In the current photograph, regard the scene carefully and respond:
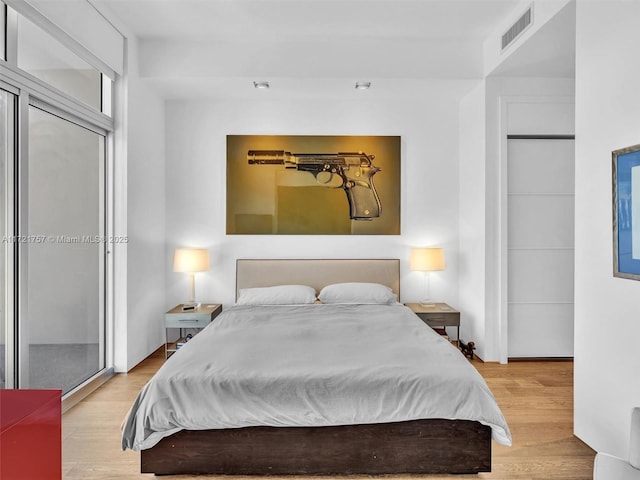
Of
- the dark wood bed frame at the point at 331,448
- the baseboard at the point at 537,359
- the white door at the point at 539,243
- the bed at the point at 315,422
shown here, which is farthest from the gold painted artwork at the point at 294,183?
the dark wood bed frame at the point at 331,448

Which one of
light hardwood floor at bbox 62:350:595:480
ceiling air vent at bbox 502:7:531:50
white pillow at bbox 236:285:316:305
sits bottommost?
light hardwood floor at bbox 62:350:595:480

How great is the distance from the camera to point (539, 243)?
3.98m

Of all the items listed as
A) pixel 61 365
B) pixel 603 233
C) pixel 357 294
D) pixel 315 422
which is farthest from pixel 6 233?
pixel 603 233

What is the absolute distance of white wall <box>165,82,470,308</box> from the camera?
4480 millimetres

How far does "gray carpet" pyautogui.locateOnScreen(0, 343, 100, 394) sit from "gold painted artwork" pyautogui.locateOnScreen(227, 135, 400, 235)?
5.73 ft

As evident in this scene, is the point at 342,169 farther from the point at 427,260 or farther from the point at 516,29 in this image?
the point at 516,29

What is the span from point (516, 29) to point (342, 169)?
6.36 feet

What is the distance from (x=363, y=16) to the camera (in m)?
3.44

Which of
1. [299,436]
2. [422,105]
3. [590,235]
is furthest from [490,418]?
[422,105]

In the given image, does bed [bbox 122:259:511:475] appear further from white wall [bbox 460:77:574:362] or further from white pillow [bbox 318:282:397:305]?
white wall [bbox 460:77:574:362]

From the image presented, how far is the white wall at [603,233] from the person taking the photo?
2088 mm

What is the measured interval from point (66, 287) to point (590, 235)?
132 inches

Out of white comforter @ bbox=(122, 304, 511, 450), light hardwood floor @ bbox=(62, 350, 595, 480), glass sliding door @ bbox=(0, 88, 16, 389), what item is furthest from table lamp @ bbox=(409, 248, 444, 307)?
glass sliding door @ bbox=(0, 88, 16, 389)

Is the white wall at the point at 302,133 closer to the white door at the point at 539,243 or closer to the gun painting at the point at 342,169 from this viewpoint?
the gun painting at the point at 342,169
